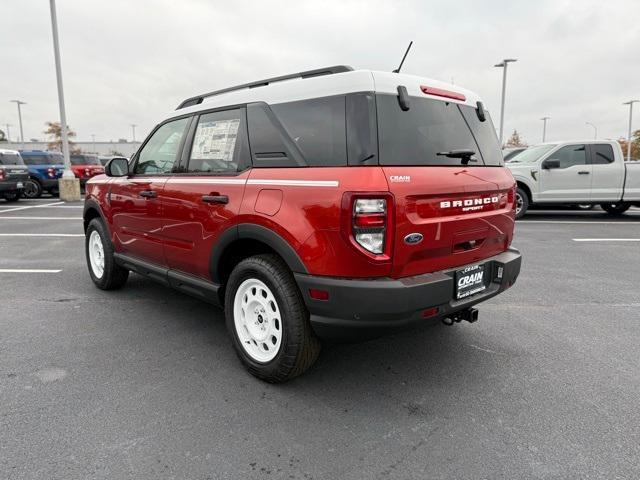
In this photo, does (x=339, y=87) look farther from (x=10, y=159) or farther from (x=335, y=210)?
(x=10, y=159)

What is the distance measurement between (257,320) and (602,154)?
1063 centimetres

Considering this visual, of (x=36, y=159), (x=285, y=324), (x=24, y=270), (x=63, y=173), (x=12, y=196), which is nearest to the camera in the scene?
(x=285, y=324)

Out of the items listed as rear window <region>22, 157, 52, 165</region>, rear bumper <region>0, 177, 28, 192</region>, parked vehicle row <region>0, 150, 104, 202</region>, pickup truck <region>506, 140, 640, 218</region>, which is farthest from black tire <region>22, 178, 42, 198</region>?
pickup truck <region>506, 140, 640, 218</region>

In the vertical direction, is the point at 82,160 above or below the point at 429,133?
above

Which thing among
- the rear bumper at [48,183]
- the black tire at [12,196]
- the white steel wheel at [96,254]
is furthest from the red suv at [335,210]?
the rear bumper at [48,183]

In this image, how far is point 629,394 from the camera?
9.00 ft

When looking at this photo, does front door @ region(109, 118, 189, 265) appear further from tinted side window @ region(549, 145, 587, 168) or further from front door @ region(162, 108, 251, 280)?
tinted side window @ region(549, 145, 587, 168)

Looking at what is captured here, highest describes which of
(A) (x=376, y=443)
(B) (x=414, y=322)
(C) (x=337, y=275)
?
(C) (x=337, y=275)

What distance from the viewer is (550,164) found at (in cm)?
1041

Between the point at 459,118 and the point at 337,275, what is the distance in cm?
141

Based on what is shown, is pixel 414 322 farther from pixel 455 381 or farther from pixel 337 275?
pixel 455 381

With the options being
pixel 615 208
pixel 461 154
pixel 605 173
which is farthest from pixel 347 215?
pixel 615 208

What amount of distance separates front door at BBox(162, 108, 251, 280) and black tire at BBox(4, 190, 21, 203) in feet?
44.7

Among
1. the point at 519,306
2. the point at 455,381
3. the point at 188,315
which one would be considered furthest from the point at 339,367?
the point at 519,306
